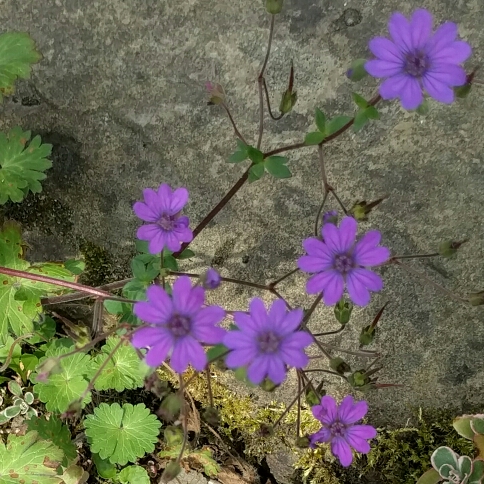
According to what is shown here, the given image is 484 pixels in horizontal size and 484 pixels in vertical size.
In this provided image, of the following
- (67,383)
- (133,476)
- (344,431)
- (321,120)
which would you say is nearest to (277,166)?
(321,120)

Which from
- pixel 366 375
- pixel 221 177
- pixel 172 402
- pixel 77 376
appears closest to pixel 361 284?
pixel 366 375

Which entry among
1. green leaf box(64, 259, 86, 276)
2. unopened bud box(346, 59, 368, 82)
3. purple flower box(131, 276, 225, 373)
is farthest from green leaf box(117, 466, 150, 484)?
unopened bud box(346, 59, 368, 82)

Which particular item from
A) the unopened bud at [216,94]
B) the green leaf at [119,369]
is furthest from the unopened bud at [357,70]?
the green leaf at [119,369]

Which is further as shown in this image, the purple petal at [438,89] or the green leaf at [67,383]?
the green leaf at [67,383]

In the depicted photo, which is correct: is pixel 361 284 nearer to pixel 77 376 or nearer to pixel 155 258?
pixel 155 258

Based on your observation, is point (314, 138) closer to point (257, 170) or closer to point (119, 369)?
point (257, 170)

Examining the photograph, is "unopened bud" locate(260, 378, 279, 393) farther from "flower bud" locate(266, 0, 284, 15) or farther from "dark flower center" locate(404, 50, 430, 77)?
"flower bud" locate(266, 0, 284, 15)

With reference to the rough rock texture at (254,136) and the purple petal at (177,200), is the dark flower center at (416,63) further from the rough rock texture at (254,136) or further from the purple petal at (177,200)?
the purple petal at (177,200)
